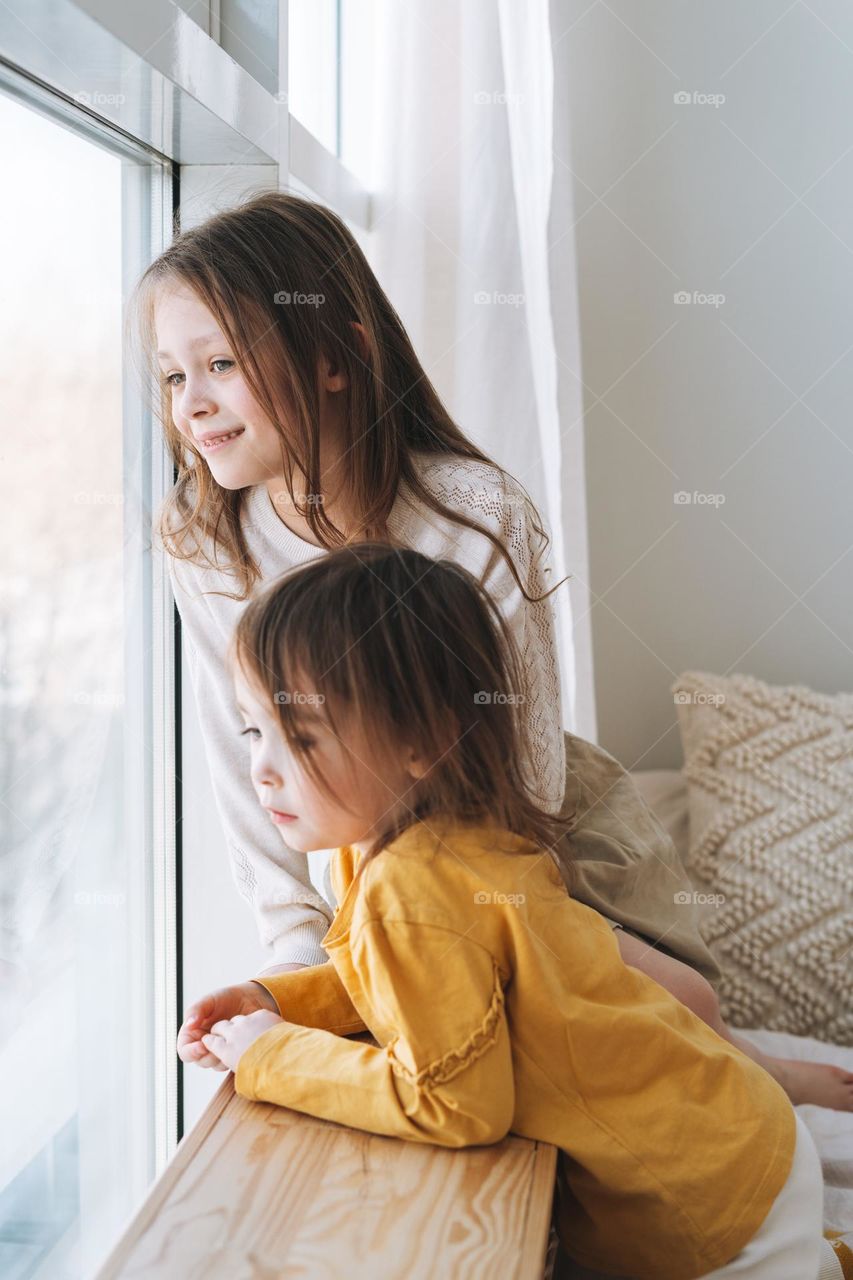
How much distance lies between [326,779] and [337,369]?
0.45 metres

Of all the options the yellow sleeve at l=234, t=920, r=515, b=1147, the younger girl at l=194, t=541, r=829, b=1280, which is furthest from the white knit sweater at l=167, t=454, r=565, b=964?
the yellow sleeve at l=234, t=920, r=515, b=1147

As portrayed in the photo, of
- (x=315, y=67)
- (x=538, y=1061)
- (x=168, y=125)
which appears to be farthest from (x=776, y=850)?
(x=315, y=67)

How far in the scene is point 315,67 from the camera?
1.71 meters

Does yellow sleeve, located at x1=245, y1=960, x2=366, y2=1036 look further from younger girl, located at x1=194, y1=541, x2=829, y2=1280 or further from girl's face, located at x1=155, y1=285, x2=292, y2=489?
girl's face, located at x1=155, y1=285, x2=292, y2=489

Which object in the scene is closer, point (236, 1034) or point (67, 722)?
point (236, 1034)

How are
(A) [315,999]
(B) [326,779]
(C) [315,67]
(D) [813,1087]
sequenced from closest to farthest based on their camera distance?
(B) [326,779] < (A) [315,999] < (D) [813,1087] < (C) [315,67]

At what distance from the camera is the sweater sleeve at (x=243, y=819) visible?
3.85ft

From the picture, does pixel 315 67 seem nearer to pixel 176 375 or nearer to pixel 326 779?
pixel 176 375

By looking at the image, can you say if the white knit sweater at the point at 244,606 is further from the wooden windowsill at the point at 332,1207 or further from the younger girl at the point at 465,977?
the wooden windowsill at the point at 332,1207

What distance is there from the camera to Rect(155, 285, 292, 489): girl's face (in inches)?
40.9

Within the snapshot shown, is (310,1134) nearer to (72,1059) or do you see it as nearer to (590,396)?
(72,1059)

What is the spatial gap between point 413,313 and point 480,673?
962 mm

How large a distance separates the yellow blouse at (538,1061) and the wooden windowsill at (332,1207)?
18mm

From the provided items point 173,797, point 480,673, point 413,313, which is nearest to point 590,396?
point 413,313
